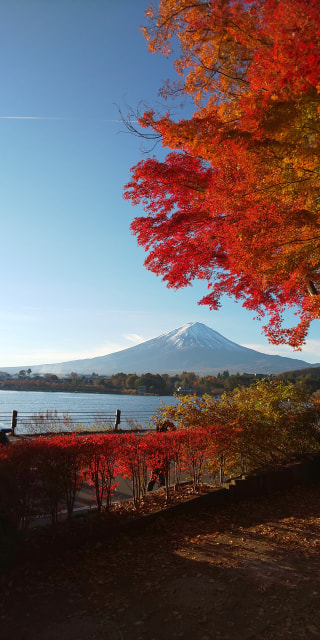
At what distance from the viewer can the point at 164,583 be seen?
3354 millimetres

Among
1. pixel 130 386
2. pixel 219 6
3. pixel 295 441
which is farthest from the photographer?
pixel 130 386

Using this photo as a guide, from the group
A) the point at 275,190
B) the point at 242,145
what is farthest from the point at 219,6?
the point at 275,190

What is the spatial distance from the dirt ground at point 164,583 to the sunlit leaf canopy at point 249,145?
13.8ft

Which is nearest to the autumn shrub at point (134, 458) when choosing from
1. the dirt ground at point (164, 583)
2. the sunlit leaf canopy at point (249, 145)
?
the dirt ground at point (164, 583)

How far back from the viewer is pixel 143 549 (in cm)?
413

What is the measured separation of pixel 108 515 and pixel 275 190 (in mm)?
4797

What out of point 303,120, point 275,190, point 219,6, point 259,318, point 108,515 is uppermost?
point 219,6

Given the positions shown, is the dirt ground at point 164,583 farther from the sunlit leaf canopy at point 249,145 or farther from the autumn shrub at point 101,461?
the sunlit leaf canopy at point 249,145

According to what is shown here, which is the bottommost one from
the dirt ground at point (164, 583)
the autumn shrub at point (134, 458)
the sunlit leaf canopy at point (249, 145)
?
the dirt ground at point (164, 583)

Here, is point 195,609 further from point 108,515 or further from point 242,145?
point 242,145

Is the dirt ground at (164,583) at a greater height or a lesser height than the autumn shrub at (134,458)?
lesser

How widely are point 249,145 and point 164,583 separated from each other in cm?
519

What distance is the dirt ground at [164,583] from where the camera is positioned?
269 centimetres

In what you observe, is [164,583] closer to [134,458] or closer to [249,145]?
[134,458]
